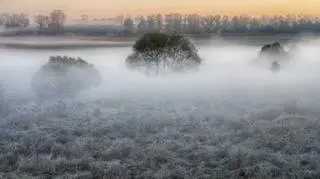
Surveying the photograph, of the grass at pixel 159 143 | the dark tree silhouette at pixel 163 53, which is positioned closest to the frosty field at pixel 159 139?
the grass at pixel 159 143

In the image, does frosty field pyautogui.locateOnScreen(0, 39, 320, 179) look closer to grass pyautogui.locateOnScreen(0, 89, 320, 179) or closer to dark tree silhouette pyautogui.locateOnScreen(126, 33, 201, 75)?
grass pyautogui.locateOnScreen(0, 89, 320, 179)

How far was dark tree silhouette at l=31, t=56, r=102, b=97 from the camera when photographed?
46.9m

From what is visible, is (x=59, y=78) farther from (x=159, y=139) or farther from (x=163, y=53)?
(x=159, y=139)

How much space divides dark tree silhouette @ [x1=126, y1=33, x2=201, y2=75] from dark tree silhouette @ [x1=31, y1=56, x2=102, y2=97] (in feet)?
48.7

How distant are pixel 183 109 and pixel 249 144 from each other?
1593 cm

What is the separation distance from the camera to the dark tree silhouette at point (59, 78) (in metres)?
46.9

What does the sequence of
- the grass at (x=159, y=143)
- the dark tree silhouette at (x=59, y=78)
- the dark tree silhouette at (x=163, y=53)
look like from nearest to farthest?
the grass at (x=159, y=143)
the dark tree silhouette at (x=59, y=78)
the dark tree silhouette at (x=163, y=53)

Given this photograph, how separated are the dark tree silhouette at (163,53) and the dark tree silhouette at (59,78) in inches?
585

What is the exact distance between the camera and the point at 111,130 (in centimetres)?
2902

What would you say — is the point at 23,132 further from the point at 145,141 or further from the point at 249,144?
the point at 249,144

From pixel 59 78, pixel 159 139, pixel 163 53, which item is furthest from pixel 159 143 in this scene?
pixel 163 53

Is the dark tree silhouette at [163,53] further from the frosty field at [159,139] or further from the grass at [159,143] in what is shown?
the grass at [159,143]

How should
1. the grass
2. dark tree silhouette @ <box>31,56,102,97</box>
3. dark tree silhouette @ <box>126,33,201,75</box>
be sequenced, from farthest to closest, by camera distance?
dark tree silhouette @ <box>126,33,201,75</box> < dark tree silhouette @ <box>31,56,102,97</box> < the grass

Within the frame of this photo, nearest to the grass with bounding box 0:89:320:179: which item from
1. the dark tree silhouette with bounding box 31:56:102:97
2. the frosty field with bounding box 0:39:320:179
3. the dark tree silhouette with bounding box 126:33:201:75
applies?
the frosty field with bounding box 0:39:320:179
